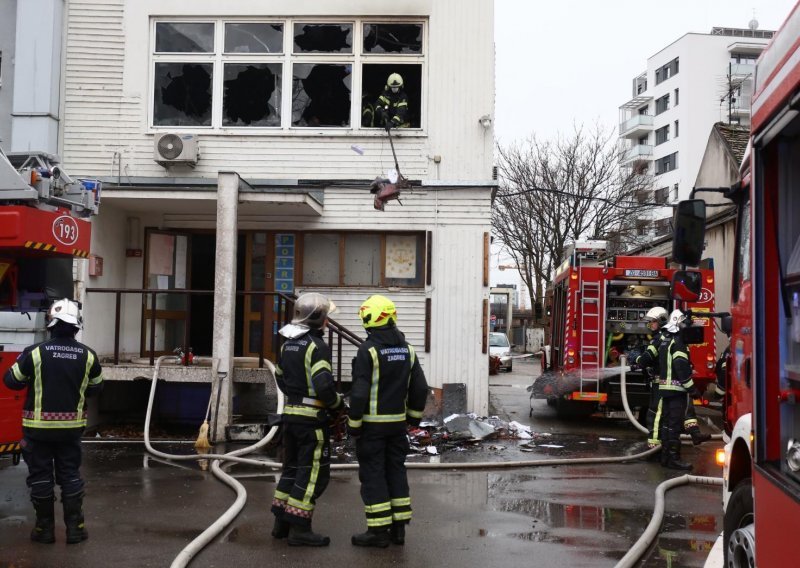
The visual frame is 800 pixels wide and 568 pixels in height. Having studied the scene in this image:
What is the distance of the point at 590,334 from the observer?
13852mm

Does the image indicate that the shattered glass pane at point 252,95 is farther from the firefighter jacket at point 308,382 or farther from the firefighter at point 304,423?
the firefighter jacket at point 308,382

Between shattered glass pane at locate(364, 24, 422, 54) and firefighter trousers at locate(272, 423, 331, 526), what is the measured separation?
8.28 meters

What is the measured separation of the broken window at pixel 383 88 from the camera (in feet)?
Answer: 43.1

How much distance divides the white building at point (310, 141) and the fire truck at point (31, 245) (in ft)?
15.0

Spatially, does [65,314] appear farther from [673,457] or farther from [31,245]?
[673,457]

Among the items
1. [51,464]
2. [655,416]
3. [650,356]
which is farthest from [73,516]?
[650,356]

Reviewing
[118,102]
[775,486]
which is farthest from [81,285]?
[775,486]

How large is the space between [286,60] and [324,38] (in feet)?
2.25

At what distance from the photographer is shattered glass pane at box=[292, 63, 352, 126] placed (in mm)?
13203

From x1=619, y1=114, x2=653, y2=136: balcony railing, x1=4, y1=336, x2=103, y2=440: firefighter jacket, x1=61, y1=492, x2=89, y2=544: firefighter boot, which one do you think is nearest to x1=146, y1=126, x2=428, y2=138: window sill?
x1=4, y1=336, x2=103, y2=440: firefighter jacket

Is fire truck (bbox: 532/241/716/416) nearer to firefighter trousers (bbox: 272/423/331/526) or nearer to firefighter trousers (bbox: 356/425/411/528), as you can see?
firefighter trousers (bbox: 356/425/411/528)

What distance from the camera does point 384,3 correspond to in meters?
12.9

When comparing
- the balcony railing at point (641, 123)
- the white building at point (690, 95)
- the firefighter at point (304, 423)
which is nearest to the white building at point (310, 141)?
the firefighter at point (304, 423)

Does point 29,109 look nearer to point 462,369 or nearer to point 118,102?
point 118,102
